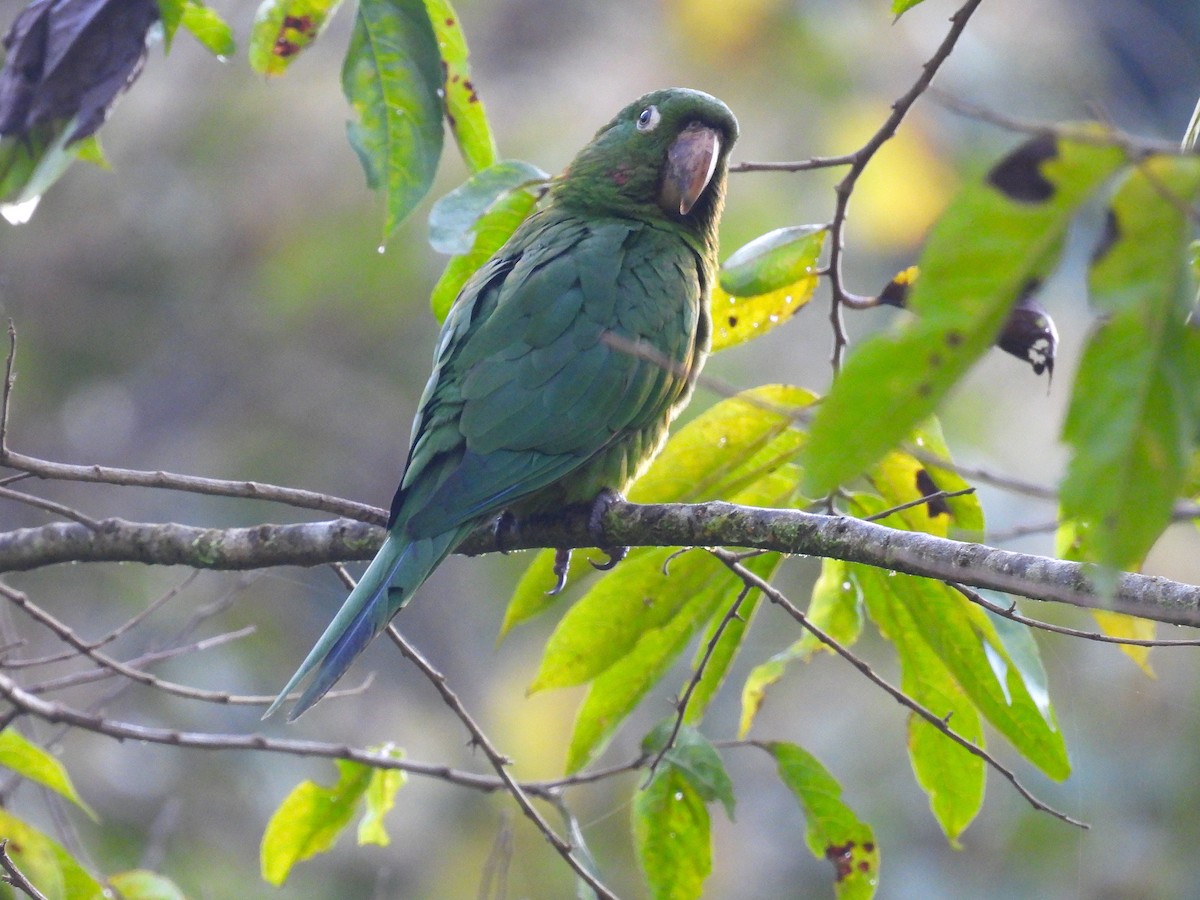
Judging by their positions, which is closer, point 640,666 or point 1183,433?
point 1183,433

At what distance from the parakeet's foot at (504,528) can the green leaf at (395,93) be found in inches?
31.6

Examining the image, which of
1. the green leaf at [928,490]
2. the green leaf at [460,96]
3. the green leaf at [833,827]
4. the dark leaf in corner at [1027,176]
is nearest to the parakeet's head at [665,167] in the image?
the green leaf at [460,96]

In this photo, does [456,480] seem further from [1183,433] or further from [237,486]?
[1183,433]

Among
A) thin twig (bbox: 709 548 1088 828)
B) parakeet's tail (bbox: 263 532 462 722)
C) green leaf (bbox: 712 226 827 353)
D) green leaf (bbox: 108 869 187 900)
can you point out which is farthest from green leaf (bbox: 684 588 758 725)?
green leaf (bbox: 108 869 187 900)

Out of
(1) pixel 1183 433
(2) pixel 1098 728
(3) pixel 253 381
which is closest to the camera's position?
(1) pixel 1183 433

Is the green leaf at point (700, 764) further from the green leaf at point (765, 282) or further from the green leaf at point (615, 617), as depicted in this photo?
the green leaf at point (765, 282)

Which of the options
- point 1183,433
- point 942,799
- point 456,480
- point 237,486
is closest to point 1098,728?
point 942,799

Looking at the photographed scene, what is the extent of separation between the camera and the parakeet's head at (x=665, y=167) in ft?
10.1

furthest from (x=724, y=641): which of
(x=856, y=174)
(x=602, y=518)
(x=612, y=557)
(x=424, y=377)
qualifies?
(x=424, y=377)

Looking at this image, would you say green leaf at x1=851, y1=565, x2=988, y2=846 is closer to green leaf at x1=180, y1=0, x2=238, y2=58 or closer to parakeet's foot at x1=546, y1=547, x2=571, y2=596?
parakeet's foot at x1=546, y1=547, x2=571, y2=596

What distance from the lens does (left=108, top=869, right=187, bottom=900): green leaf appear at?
227 centimetres

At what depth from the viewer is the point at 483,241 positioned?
8.24ft

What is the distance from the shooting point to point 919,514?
→ 220cm

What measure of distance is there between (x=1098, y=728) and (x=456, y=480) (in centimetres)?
547
